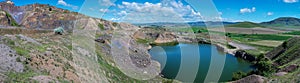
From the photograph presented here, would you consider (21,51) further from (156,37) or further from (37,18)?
(156,37)

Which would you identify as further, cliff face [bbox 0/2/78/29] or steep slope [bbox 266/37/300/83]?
cliff face [bbox 0/2/78/29]

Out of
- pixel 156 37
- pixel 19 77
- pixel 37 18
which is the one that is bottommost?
pixel 156 37

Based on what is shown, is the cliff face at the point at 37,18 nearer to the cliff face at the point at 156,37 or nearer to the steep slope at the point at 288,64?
the cliff face at the point at 156,37

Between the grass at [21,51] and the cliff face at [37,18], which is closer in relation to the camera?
the grass at [21,51]

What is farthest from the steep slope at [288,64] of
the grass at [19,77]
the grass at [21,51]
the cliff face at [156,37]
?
the cliff face at [156,37]

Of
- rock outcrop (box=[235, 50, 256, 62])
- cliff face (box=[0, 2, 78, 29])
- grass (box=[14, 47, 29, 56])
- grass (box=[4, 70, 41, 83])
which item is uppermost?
cliff face (box=[0, 2, 78, 29])

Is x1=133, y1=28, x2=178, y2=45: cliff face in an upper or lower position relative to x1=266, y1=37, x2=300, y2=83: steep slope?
lower

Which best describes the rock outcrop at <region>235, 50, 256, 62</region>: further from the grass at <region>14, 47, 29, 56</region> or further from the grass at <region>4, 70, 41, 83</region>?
the grass at <region>4, 70, 41, 83</region>

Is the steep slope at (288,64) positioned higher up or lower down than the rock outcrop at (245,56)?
higher up

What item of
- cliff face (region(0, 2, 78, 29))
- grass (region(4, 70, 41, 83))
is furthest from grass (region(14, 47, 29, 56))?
cliff face (region(0, 2, 78, 29))

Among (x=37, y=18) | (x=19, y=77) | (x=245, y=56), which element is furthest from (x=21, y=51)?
(x=245, y=56)

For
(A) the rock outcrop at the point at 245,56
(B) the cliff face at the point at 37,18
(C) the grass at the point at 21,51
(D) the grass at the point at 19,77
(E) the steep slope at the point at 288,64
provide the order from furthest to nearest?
1. (A) the rock outcrop at the point at 245,56
2. (B) the cliff face at the point at 37,18
3. (E) the steep slope at the point at 288,64
4. (C) the grass at the point at 21,51
5. (D) the grass at the point at 19,77

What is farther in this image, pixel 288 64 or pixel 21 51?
pixel 288 64

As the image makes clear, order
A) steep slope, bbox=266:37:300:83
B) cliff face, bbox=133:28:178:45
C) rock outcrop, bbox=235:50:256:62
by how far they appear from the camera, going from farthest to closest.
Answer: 1. cliff face, bbox=133:28:178:45
2. rock outcrop, bbox=235:50:256:62
3. steep slope, bbox=266:37:300:83
